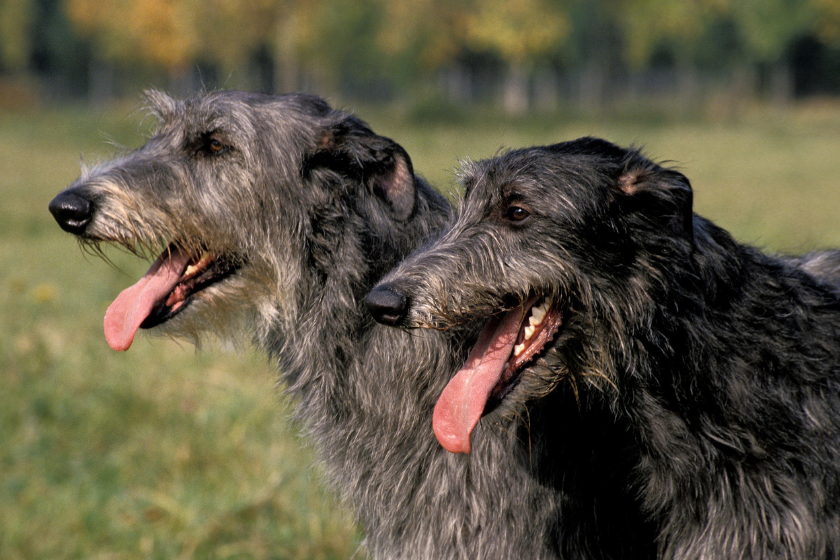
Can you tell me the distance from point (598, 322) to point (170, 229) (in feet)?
5.66

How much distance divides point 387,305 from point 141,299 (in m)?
1.31

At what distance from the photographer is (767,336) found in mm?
2883

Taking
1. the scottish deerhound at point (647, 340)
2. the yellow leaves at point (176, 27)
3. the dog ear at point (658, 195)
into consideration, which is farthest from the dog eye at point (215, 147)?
the yellow leaves at point (176, 27)

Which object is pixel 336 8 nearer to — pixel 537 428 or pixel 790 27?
pixel 790 27

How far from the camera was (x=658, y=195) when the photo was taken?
265 cm

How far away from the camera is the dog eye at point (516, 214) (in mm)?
2758

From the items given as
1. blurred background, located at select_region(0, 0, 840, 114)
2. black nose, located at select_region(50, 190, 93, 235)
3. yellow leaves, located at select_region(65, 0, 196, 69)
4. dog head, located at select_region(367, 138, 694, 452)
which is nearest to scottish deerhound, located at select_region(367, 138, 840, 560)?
dog head, located at select_region(367, 138, 694, 452)

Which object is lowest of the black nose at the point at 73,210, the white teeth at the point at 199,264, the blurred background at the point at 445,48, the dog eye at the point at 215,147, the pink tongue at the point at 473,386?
the blurred background at the point at 445,48

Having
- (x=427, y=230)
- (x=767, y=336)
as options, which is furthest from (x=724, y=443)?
(x=427, y=230)

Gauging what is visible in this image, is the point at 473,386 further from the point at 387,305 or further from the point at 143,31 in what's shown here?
the point at 143,31

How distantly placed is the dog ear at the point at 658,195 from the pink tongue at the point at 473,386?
1.55 ft

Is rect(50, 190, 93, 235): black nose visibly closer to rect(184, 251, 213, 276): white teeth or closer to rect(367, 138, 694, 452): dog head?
rect(184, 251, 213, 276): white teeth

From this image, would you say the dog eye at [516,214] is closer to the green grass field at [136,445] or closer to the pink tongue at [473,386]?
the pink tongue at [473,386]

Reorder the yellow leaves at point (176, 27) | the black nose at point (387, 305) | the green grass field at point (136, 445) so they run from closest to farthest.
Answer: the black nose at point (387, 305)
the green grass field at point (136, 445)
the yellow leaves at point (176, 27)
